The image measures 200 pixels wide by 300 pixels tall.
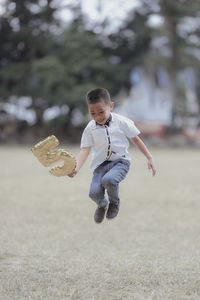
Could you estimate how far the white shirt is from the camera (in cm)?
464

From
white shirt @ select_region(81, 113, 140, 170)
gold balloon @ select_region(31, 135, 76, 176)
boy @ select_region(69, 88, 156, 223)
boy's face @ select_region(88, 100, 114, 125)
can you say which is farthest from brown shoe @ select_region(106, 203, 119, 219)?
boy's face @ select_region(88, 100, 114, 125)

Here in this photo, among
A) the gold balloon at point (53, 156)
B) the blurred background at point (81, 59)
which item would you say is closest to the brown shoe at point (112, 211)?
the gold balloon at point (53, 156)

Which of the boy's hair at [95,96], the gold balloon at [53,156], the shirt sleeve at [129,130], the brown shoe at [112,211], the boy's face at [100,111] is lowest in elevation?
the brown shoe at [112,211]

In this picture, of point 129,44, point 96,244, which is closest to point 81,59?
point 129,44

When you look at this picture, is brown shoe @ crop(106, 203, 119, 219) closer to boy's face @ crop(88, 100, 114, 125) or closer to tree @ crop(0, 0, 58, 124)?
boy's face @ crop(88, 100, 114, 125)

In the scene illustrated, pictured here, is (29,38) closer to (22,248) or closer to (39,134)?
(39,134)

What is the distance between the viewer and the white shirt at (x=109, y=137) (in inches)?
183

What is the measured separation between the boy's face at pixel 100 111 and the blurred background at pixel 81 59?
22.4 meters

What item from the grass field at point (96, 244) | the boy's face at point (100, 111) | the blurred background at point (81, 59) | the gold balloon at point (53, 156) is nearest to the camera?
the grass field at point (96, 244)

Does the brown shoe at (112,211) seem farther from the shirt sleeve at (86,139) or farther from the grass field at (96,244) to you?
the shirt sleeve at (86,139)

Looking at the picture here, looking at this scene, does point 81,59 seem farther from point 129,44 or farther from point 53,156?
point 53,156

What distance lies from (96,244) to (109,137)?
88.2 inches

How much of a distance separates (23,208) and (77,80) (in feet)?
65.3

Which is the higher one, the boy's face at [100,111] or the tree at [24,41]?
the tree at [24,41]
